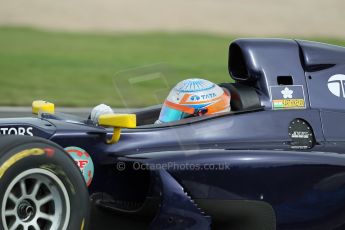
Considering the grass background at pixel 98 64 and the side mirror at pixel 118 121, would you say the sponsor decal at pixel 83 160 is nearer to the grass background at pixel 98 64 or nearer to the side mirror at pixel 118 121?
the side mirror at pixel 118 121

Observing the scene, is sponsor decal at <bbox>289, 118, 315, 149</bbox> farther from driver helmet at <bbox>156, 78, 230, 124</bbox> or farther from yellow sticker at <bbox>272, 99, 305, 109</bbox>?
driver helmet at <bbox>156, 78, 230, 124</bbox>

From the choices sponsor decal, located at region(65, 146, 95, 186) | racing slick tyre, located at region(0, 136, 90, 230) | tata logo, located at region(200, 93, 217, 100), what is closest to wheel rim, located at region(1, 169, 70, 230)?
racing slick tyre, located at region(0, 136, 90, 230)

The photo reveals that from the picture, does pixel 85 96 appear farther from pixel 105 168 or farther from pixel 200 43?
pixel 200 43

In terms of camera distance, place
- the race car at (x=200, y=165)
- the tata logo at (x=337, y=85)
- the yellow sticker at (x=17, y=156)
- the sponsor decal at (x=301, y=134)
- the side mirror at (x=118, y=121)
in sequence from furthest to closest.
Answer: the tata logo at (x=337, y=85) < the sponsor decal at (x=301, y=134) < the side mirror at (x=118, y=121) < the race car at (x=200, y=165) < the yellow sticker at (x=17, y=156)

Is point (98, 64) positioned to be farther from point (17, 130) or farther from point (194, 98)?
point (17, 130)

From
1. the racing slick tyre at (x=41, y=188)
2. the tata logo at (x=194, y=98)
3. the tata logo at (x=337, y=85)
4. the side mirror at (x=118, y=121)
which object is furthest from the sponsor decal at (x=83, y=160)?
the tata logo at (x=337, y=85)

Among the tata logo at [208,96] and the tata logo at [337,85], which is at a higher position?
the tata logo at [208,96]

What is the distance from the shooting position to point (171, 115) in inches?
183

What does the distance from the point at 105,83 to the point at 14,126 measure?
285 inches

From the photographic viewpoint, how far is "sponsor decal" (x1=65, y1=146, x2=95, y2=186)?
4.18 metres

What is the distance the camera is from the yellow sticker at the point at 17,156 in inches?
139

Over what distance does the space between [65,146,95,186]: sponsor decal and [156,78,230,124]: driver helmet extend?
700mm

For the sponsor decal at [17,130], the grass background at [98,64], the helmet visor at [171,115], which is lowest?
the helmet visor at [171,115]

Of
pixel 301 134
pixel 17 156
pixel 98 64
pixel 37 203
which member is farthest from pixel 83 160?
pixel 98 64
